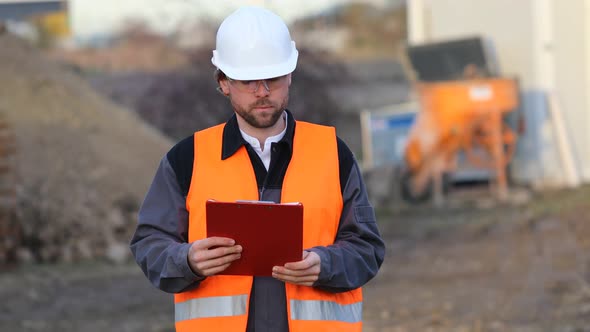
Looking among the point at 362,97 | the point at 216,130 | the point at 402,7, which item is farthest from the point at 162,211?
the point at 402,7

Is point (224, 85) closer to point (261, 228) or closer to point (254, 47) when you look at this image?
point (254, 47)

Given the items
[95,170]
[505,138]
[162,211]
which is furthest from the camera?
[505,138]

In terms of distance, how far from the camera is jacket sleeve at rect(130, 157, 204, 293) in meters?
3.36

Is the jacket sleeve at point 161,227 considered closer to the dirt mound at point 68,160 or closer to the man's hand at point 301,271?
the man's hand at point 301,271

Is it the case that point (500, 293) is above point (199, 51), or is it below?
below

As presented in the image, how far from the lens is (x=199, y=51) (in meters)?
23.1

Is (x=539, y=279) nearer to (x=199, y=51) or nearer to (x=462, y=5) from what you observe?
(x=462, y=5)

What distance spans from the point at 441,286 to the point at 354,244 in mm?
7508

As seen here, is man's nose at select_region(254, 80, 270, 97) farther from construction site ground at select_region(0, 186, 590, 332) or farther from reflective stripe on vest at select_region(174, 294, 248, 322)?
construction site ground at select_region(0, 186, 590, 332)

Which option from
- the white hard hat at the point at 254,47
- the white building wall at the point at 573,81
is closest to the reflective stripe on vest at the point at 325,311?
the white hard hat at the point at 254,47

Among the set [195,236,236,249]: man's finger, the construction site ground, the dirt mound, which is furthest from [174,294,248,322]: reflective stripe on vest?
the dirt mound

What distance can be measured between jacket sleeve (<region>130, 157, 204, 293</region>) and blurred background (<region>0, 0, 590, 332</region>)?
5.50 meters

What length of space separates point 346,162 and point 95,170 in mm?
10782

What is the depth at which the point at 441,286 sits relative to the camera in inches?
426
